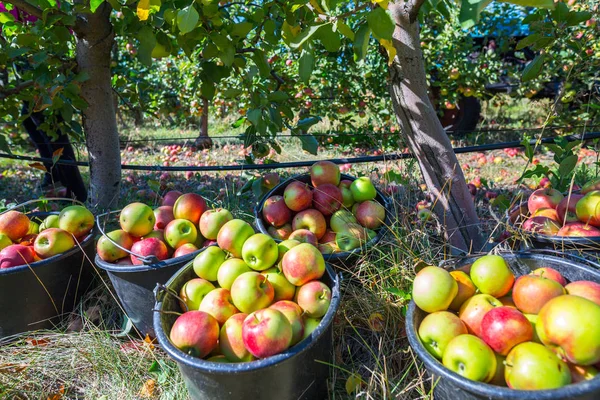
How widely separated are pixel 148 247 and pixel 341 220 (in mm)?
809

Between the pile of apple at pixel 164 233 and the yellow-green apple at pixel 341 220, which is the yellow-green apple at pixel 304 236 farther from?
the pile of apple at pixel 164 233

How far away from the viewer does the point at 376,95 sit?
5664 mm

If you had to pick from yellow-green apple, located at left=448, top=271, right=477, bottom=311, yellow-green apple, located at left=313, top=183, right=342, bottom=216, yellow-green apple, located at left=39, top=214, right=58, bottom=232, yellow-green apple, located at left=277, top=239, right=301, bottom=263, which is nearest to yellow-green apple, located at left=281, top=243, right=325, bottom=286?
yellow-green apple, located at left=277, top=239, right=301, bottom=263

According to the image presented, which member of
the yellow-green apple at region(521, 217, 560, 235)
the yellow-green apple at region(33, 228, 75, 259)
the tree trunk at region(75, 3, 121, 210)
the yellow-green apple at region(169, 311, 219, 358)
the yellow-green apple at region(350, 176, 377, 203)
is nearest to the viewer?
the yellow-green apple at region(169, 311, 219, 358)

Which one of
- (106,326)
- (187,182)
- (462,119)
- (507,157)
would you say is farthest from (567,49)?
(106,326)

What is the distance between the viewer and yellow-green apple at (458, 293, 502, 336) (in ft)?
4.20

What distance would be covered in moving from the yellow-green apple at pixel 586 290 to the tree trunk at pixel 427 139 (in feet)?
2.16

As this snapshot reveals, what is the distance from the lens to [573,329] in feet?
3.39

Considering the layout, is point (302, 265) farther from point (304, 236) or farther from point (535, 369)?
point (535, 369)

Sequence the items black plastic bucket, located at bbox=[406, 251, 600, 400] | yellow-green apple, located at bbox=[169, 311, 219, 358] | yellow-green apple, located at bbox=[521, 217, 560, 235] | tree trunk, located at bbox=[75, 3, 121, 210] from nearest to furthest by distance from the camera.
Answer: black plastic bucket, located at bbox=[406, 251, 600, 400] < yellow-green apple, located at bbox=[169, 311, 219, 358] < yellow-green apple, located at bbox=[521, 217, 560, 235] < tree trunk, located at bbox=[75, 3, 121, 210]

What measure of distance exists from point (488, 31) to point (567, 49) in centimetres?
106

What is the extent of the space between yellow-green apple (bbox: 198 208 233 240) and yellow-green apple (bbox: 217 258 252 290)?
0.31 m

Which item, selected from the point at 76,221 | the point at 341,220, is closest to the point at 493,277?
the point at 341,220

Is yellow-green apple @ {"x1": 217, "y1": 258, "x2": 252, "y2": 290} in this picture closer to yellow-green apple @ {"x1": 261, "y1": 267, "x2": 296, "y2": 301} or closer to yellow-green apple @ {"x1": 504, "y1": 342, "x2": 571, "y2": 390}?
yellow-green apple @ {"x1": 261, "y1": 267, "x2": 296, "y2": 301}
